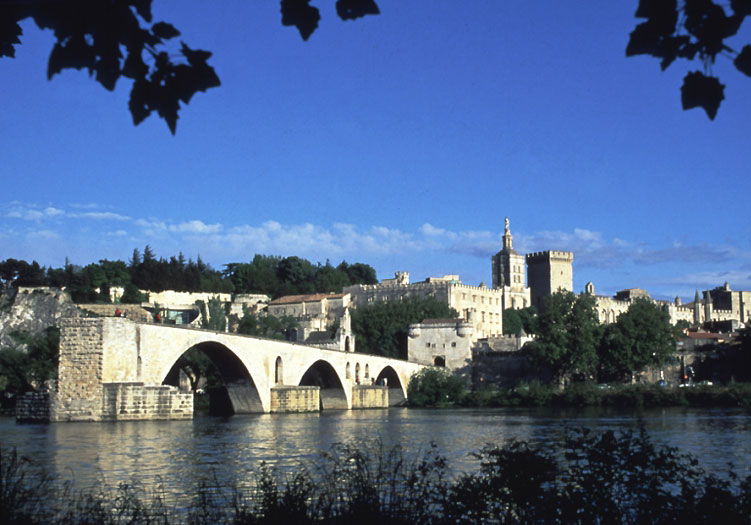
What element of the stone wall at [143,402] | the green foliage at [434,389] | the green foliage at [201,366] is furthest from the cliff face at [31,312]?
the stone wall at [143,402]

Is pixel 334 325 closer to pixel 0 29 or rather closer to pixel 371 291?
pixel 371 291

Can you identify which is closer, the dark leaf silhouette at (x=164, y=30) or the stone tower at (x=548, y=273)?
the dark leaf silhouette at (x=164, y=30)

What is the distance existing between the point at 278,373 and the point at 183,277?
61710 millimetres

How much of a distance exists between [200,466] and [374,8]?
16.9 meters

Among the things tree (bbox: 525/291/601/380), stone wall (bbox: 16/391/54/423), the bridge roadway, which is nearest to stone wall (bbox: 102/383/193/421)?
the bridge roadway

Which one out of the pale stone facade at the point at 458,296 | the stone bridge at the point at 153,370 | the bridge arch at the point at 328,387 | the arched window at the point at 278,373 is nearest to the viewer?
the stone bridge at the point at 153,370

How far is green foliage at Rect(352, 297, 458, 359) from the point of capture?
294 feet

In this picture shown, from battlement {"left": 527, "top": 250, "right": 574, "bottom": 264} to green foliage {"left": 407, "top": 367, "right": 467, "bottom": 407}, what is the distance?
177 feet

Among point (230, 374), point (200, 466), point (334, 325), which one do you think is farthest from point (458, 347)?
point (200, 466)

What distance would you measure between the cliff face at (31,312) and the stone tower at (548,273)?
238ft

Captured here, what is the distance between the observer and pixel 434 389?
73.2 metres

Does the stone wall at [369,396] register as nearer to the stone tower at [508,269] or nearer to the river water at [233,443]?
the river water at [233,443]

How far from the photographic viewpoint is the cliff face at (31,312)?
6619cm

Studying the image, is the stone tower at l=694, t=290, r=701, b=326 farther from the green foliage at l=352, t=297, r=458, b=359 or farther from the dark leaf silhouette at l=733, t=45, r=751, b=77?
the dark leaf silhouette at l=733, t=45, r=751, b=77
